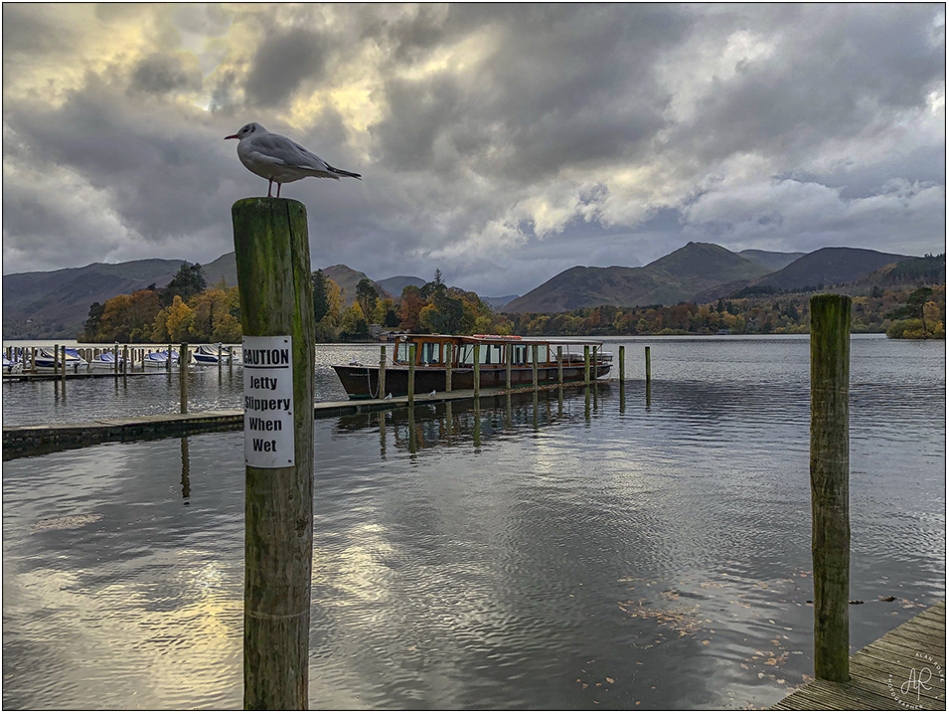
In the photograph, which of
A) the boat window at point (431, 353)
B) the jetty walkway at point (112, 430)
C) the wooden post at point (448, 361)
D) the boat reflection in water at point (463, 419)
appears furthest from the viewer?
the boat window at point (431, 353)

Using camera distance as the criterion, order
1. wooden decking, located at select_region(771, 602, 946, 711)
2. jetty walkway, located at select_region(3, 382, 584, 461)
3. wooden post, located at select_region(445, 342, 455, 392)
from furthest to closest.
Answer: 1. wooden post, located at select_region(445, 342, 455, 392)
2. jetty walkway, located at select_region(3, 382, 584, 461)
3. wooden decking, located at select_region(771, 602, 946, 711)

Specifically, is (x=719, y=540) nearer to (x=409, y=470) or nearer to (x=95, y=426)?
(x=409, y=470)

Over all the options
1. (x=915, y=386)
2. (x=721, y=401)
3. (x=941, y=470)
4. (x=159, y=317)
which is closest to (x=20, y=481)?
(x=941, y=470)

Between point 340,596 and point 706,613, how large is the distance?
4.52 metres

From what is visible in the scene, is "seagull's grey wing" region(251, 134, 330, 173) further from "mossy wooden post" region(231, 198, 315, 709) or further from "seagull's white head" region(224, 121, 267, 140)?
"mossy wooden post" region(231, 198, 315, 709)

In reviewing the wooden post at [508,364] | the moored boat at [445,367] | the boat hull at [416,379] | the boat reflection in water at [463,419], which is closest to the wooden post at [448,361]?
the moored boat at [445,367]

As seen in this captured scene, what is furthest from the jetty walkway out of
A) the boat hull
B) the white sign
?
the white sign

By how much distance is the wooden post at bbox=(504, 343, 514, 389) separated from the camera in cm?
3866

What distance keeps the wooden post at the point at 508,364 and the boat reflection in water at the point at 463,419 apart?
0.94 m

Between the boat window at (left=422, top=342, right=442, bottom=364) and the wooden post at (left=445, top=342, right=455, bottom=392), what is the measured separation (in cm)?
44

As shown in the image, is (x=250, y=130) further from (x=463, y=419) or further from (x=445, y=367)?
(x=445, y=367)

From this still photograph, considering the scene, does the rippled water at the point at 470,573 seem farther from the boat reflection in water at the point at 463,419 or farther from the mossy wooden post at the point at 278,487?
the mossy wooden post at the point at 278,487

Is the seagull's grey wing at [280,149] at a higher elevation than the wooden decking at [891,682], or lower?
higher

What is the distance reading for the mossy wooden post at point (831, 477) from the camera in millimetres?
5406
